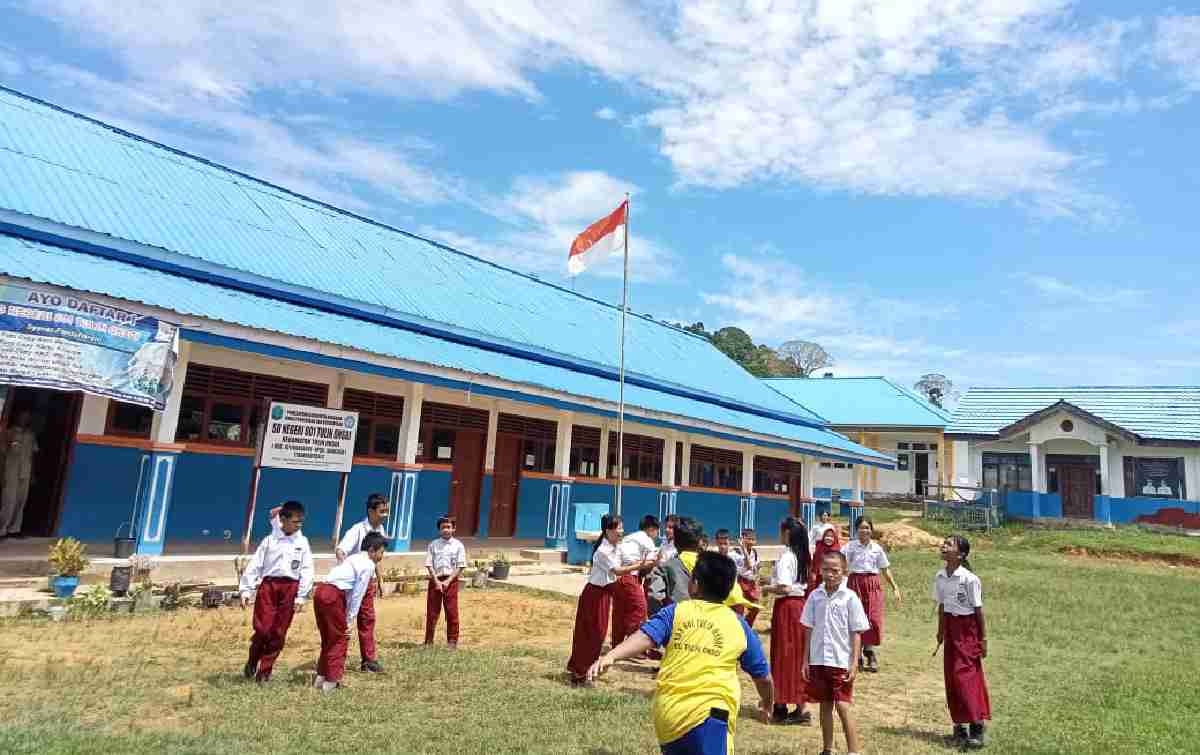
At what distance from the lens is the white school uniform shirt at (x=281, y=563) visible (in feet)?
19.5

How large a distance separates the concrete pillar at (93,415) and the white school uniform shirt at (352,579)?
6134mm

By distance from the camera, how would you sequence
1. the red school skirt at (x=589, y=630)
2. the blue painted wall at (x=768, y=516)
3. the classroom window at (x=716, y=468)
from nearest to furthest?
1. the red school skirt at (x=589, y=630)
2. the classroom window at (x=716, y=468)
3. the blue painted wall at (x=768, y=516)

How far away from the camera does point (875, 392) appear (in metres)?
39.7

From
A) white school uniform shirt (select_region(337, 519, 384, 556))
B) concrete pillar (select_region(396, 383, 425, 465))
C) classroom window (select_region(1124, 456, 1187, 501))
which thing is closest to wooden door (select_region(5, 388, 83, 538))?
concrete pillar (select_region(396, 383, 425, 465))

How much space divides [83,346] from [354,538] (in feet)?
14.3

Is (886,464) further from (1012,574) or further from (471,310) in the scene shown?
(471,310)

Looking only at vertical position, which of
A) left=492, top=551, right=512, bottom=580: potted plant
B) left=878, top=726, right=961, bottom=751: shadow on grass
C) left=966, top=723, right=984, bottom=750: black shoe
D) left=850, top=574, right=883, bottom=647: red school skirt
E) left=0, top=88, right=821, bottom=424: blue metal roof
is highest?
left=0, top=88, right=821, bottom=424: blue metal roof

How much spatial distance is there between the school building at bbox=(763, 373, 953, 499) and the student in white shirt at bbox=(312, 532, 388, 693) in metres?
30.1

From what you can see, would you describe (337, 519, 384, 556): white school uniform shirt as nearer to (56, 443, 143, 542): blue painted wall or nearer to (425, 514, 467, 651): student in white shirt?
(425, 514, 467, 651): student in white shirt

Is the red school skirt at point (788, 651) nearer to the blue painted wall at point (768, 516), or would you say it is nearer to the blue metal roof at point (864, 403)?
the blue painted wall at point (768, 516)

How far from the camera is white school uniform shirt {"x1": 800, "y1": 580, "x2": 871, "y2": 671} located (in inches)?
200

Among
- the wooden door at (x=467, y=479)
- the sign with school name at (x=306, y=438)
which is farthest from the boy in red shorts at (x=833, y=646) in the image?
the wooden door at (x=467, y=479)

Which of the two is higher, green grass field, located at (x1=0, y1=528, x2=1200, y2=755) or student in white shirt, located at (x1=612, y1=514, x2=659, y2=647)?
student in white shirt, located at (x1=612, y1=514, x2=659, y2=647)

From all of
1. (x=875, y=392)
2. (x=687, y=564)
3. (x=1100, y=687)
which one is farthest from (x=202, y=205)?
(x=875, y=392)
